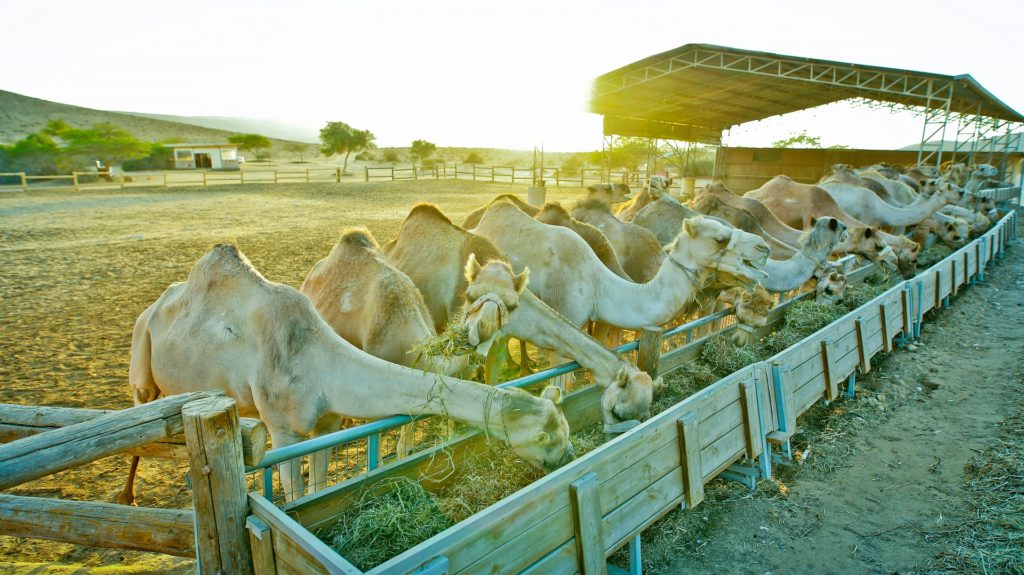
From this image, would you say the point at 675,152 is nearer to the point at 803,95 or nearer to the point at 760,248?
the point at 803,95

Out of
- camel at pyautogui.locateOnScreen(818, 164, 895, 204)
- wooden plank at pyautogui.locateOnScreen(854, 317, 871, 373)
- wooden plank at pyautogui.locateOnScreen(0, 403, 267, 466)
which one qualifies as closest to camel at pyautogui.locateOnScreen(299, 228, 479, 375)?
wooden plank at pyautogui.locateOnScreen(0, 403, 267, 466)

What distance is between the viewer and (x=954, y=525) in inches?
171

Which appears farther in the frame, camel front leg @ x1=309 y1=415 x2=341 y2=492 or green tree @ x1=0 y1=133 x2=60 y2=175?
green tree @ x1=0 y1=133 x2=60 y2=175

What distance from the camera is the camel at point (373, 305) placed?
15.1ft

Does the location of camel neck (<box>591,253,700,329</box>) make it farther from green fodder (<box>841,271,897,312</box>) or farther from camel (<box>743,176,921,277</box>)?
camel (<box>743,176,921,277</box>)

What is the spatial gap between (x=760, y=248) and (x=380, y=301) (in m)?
3.96

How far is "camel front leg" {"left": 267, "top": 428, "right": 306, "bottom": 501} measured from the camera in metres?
A: 3.84

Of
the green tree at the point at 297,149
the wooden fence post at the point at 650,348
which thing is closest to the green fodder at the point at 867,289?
the wooden fence post at the point at 650,348

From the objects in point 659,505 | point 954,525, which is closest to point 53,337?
point 659,505

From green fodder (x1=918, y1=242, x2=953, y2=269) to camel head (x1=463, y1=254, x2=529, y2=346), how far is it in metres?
11.9

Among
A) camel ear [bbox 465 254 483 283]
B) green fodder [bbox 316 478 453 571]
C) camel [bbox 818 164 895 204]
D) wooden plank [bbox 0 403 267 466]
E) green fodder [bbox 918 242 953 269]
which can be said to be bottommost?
green fodder [bbox 316 478 453 571]

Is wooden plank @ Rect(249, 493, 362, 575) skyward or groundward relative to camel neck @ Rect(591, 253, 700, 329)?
groundward

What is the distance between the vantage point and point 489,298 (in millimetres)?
4195

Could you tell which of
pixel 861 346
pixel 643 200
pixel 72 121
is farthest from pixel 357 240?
pixel 72 121
